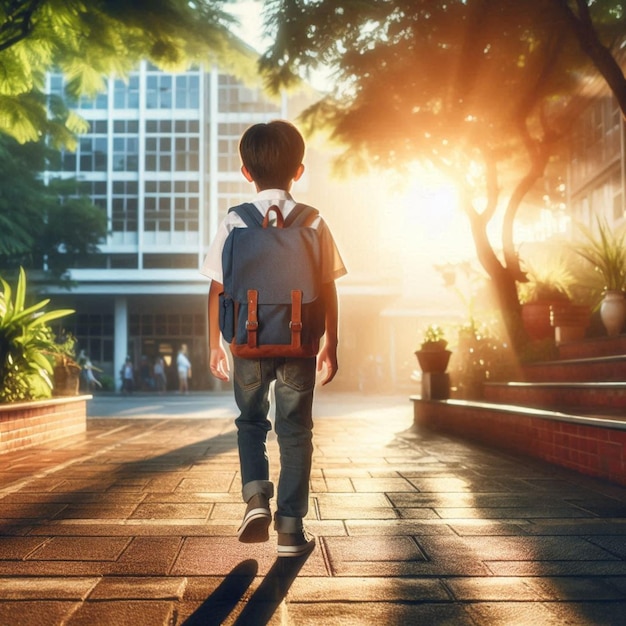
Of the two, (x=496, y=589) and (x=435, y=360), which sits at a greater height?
(x=435, y=360)

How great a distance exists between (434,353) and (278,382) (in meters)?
7.08

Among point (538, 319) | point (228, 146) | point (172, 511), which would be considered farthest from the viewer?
point (228, 146)

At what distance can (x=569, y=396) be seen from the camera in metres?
6.22

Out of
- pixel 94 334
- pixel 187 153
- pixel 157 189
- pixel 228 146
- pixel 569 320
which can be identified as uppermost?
pixel 228 146

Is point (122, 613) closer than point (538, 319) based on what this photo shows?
Yes

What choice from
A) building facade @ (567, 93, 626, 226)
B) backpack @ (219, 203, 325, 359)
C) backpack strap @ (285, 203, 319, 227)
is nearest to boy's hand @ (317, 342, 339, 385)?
backpack @ (219, 203, 325, 359)

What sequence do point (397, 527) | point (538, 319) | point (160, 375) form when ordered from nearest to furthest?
point (397, 527), point (538, 319), point (160, 375)

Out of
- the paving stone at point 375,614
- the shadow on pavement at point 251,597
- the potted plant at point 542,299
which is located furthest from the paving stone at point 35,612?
the potted plant at point 542,299

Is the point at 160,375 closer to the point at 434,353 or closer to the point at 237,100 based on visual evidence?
the point at 237,100

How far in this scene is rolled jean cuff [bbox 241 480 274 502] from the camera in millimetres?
2680

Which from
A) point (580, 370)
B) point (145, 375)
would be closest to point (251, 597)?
point (580, 370)

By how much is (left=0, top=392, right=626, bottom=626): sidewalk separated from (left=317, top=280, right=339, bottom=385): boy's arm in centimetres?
73

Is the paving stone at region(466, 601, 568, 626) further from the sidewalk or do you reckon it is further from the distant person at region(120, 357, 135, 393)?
the distant person at region(120, 357, 135, 393)

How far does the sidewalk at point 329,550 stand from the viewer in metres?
2.02
